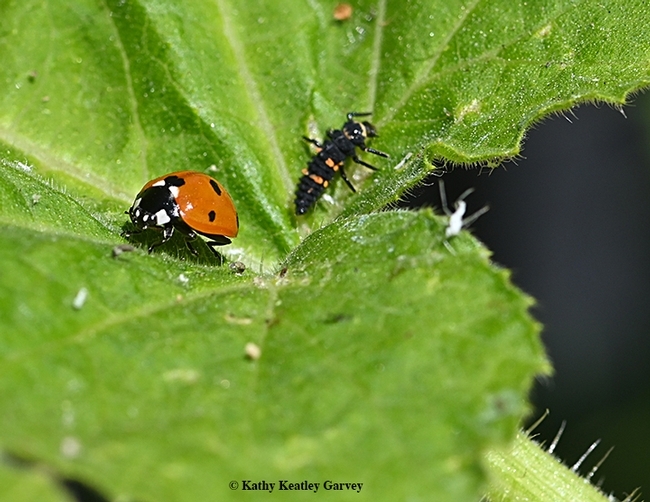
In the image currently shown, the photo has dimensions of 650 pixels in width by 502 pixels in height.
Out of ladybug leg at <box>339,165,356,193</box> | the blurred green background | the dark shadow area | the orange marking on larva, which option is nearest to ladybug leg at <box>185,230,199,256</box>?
the orange marking on larva

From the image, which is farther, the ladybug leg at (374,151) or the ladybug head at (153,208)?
the ladybug leg at (374,151)

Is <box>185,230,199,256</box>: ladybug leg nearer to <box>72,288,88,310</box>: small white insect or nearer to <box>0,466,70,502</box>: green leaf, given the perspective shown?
<box>72,288,88,310</box>: small white insect

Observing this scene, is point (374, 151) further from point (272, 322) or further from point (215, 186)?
point (272, 322)

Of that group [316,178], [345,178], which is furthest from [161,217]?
[345,178]

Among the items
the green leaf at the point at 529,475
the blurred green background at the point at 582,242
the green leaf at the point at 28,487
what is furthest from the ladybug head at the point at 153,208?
the blurred green background at the point at 582,242

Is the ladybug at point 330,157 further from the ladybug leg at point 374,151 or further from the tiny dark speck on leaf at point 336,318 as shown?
the tiny dark speck on leaf at point 336,318

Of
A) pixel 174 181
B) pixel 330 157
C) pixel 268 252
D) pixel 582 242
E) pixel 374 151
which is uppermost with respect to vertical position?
pixel 374 151

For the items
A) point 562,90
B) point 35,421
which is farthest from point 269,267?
point 35,421

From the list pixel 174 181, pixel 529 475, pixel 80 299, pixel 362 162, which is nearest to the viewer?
pixel 80 299
